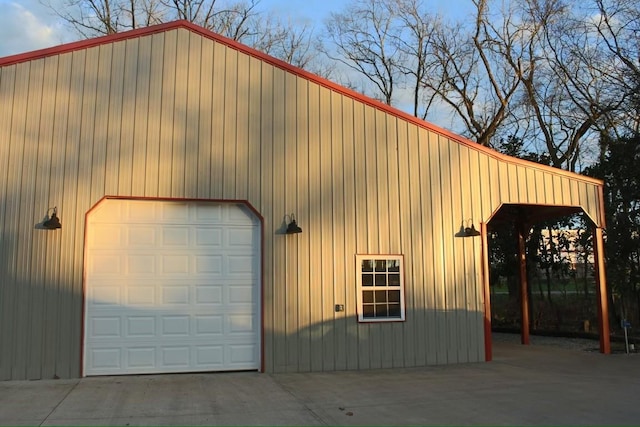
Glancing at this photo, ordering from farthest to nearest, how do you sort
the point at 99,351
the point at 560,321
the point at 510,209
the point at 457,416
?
the point at 560,321 < the point at 510,209 < the point at 99,351 < the point at 457,416

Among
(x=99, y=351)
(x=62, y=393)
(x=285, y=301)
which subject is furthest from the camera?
(x=285, y=301)

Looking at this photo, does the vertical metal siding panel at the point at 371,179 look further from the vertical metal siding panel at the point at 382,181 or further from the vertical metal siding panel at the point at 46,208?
the vertical metal siding panel at the point at 46,208

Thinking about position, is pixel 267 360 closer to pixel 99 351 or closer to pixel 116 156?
pixel 99 351

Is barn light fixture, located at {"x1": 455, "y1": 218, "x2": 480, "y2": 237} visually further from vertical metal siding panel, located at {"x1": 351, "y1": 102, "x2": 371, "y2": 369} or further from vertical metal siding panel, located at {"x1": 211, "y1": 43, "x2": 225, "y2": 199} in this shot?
vertical metal siding panel, located at {"x1": 211, "y1": 43, "x2": 225, "y2": 199}

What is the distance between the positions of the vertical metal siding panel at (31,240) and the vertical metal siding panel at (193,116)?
2.42 meters

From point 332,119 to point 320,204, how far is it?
1.66 meters

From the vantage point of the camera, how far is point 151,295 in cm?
934

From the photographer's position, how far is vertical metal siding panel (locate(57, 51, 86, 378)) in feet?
29.0

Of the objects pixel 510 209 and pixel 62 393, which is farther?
pixel 510 209

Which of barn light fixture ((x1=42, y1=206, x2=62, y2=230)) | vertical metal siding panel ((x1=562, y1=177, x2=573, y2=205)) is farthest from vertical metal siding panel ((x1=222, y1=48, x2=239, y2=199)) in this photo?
vertical metal siding panel ((x1=562, y1=177, x2=573, y2=205))

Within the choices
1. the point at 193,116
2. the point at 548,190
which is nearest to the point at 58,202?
the point at 193,116

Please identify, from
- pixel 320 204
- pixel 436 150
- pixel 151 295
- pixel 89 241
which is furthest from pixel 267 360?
pixel 436 150

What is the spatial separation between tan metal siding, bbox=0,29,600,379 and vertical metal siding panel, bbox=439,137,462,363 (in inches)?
1.1

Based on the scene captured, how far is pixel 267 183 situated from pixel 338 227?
1.53 meters
